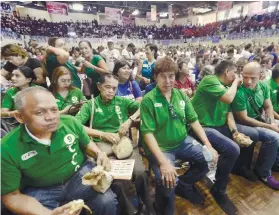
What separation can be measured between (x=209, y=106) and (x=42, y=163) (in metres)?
1.65

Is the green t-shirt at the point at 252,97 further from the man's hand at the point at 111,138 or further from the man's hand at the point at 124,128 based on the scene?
the man's hand at the point at 111,138

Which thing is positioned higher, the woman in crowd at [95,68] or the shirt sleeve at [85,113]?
the woman in crowd at [95,68]

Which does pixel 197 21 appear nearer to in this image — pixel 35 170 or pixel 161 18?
pixel 161 18

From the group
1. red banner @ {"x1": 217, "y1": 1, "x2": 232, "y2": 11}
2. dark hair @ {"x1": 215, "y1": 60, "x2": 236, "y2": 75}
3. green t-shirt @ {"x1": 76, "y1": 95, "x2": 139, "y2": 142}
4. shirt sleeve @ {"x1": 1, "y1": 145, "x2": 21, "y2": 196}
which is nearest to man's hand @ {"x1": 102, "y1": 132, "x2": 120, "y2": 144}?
green t-shirt @ {"x1": 76, "y1": 95, "x2": 139, "y2": 142}

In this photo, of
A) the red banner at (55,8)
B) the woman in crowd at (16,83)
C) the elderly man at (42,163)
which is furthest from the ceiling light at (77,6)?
the elderly man at (42,163)

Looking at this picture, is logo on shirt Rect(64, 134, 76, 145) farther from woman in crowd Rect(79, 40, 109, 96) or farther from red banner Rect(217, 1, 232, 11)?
red banner Rect(217, 1, 232, 11)

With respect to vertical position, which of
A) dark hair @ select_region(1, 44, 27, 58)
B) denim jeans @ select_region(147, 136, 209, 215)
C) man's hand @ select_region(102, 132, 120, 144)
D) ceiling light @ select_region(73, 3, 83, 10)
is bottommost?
denim jeans @ select_region(147, 136, 209, 215)

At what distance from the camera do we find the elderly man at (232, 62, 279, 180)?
212 cm

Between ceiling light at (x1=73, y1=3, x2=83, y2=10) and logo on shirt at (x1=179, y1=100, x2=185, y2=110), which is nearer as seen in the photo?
logo on shirt at (x1=179, y1=100, x2=185, y2=110)

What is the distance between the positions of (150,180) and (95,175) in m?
1.19

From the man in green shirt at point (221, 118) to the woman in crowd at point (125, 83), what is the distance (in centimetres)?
80

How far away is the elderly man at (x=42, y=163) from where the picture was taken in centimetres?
115

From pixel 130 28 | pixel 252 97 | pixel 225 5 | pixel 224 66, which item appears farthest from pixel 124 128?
pixel 130 28

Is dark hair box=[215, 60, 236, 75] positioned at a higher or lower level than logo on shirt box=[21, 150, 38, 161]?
higher
